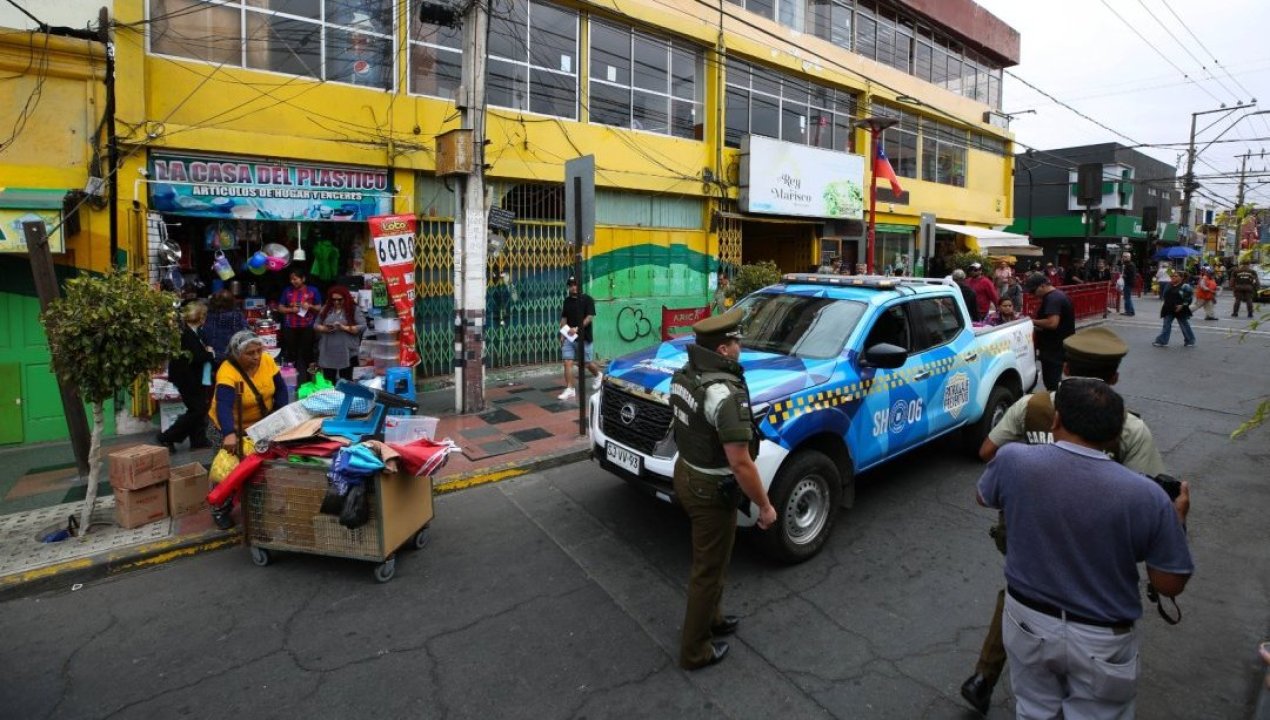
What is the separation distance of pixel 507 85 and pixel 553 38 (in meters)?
1.35

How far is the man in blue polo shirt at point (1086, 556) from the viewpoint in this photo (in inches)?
85.7

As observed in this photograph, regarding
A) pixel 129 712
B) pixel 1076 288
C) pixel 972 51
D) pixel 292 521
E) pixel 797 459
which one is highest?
pixel 972 51

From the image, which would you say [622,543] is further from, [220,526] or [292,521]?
[220,526]

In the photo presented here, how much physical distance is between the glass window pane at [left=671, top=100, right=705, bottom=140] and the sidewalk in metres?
6.83

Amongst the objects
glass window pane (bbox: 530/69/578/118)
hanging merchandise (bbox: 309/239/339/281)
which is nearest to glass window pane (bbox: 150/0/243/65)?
hanging merchandise (bbox: 309/239/339/281)

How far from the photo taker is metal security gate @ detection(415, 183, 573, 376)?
402 inches

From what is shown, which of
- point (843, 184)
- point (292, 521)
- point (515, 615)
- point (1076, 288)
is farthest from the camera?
point (1076, 288)

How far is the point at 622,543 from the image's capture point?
506 centimetres

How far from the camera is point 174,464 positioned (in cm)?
704

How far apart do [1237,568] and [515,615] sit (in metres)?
5.02

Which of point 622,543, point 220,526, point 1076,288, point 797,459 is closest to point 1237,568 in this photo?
point 797,459

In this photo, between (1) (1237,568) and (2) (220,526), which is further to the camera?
(2) (220,526)

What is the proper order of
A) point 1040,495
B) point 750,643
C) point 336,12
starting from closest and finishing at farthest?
point 1040,495 < point 750,643 < point 336,12

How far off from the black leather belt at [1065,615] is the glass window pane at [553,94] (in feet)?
36.3
